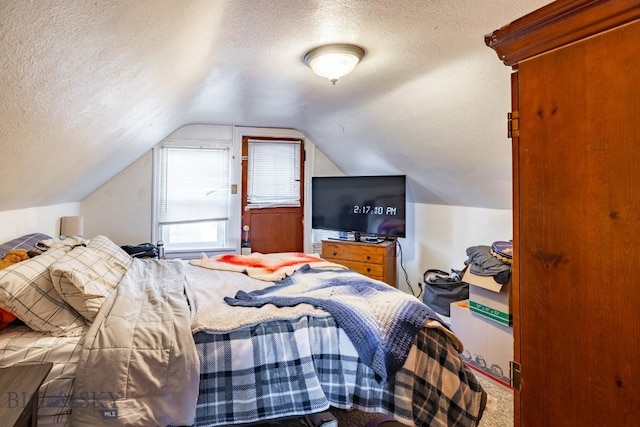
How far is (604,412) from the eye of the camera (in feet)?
2.29

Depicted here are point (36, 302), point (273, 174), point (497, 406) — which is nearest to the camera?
point (36, 302)

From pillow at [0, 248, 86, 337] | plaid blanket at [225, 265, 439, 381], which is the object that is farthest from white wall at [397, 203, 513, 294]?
pillow at [0, 248, 86, 337]

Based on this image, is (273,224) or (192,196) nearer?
(192,196)

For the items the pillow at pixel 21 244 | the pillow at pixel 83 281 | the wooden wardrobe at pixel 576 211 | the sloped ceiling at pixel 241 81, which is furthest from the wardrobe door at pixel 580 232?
the pillow at pixel 21 244

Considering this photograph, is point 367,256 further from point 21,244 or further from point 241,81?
point 21,244

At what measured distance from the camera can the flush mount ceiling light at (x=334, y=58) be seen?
197 centimetres

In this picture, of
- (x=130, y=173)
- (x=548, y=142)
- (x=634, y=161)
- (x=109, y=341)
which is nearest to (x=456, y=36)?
(x=548, y=142)

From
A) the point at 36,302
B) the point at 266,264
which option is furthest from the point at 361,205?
the point at 36,302

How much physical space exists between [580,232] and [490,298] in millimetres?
1930

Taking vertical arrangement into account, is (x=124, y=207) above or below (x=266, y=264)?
above

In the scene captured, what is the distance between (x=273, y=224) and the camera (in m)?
4.38

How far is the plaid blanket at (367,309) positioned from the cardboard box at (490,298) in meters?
0.90

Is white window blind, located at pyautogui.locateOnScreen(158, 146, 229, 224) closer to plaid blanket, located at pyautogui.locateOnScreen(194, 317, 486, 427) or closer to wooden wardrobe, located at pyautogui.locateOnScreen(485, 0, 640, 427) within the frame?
plaid blanket, located at pyautogui.locateOnScreen(194, 317, 486, 427)

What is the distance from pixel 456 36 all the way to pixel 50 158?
2126 millimetres
